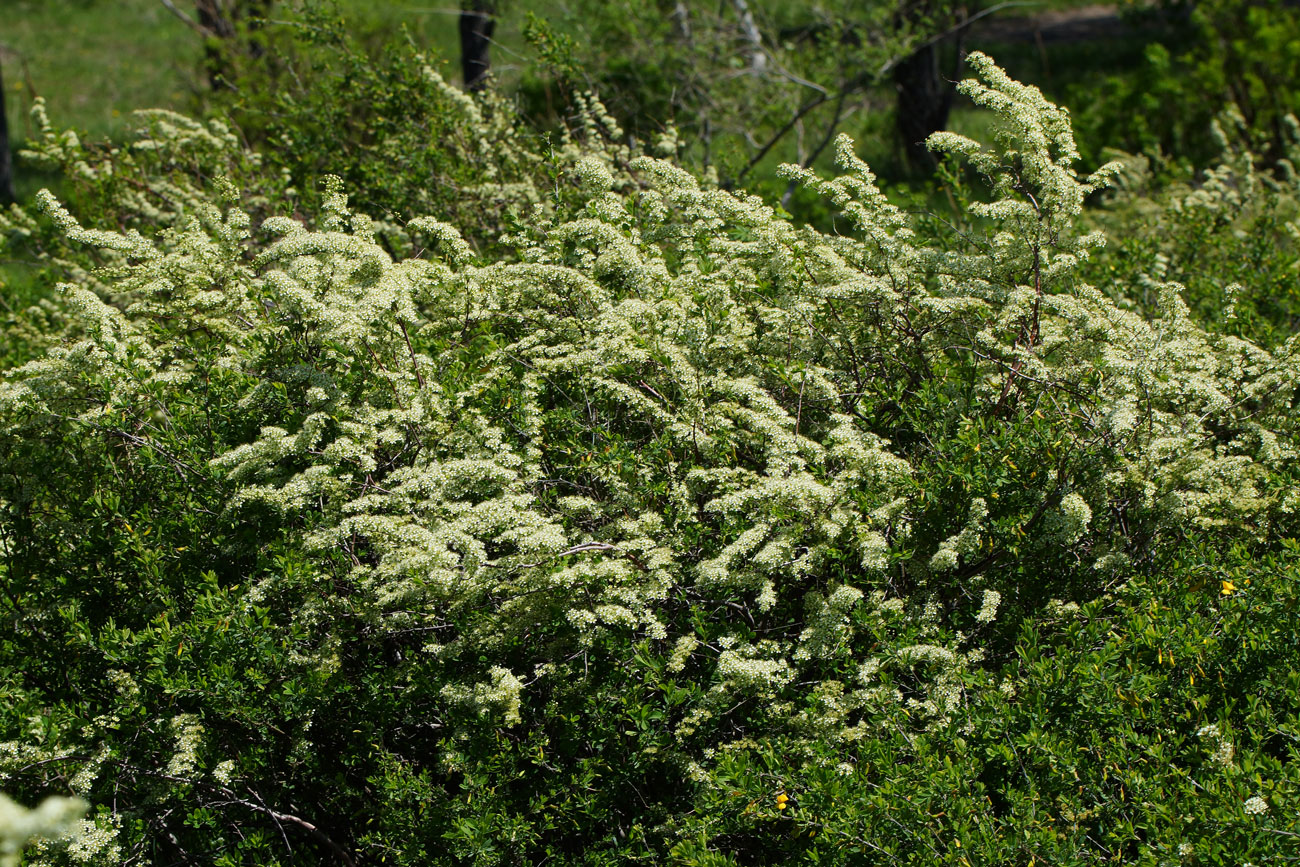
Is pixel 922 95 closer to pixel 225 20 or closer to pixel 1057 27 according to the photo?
pixel 225 20

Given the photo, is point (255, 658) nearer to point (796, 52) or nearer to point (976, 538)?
point (976, 538)

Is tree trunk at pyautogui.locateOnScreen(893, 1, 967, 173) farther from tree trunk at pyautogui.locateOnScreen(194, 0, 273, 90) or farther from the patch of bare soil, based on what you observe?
the patch of bare soil

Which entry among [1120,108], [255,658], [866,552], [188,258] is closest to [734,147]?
[188,258]

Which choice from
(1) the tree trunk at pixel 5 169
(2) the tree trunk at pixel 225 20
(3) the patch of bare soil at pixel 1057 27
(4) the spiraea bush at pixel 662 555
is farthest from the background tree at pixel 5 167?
(3) the patch of bare soil at pixel 1057 27

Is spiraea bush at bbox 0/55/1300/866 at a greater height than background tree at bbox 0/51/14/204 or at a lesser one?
greater

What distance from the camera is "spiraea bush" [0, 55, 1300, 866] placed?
3.05 metres

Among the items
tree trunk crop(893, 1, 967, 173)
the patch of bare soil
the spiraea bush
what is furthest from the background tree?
the patch of bare soil

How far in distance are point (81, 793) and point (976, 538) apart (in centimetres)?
294

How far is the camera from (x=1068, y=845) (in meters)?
2.64

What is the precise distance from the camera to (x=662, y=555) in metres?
3.38

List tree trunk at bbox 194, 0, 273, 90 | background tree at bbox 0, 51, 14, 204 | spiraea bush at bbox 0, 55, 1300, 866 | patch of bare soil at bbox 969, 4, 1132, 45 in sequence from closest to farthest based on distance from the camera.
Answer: spiraea bush at bbox 0, 55, 1300, 866, tree trunk at bbox 194, 0, 273, 90, background tree at bbox 0, 51, 14, 204, patch of bare soil at bbox 969, 4, 1132, 45

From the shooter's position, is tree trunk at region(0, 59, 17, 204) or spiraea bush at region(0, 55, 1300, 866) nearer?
spiraea bush at region(0, 55, 1300, 866)

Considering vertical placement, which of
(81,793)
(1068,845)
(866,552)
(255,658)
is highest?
(866,552)

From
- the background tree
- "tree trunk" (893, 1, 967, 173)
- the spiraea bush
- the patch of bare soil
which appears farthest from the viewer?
the patch of bare soil
